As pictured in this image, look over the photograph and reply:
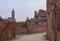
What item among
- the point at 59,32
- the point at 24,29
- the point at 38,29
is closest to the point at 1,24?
the point at 59,32

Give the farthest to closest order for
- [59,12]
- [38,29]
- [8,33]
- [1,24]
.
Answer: [38,29] < [8,33] < [1,24] < [59,12]

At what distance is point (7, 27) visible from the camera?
19.6m

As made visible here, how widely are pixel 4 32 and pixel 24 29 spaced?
1183cm

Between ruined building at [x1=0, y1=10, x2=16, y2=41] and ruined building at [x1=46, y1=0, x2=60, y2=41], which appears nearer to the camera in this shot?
ruined building at [x1=46, y1=0, x2=60, y2=41]

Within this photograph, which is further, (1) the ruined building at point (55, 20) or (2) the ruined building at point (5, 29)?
(2) the ruined building at point (5, 29)

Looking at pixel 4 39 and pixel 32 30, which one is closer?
pixel 4 39

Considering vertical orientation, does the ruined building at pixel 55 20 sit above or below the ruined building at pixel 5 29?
above

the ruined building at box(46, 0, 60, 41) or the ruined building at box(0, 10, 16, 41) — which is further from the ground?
the ruined building at box(46, 0, 60, 41)

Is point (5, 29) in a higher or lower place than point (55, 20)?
lower

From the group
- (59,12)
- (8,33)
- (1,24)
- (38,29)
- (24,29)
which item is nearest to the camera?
(59,12)

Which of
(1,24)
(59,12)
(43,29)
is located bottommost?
(43,29)

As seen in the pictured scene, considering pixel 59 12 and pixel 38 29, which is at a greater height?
pixel 59 12

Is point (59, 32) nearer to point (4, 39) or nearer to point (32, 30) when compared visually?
point (4, 39)

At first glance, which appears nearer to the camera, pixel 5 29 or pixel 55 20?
pixel 55 20
